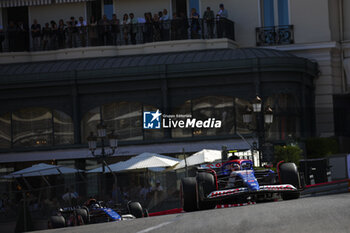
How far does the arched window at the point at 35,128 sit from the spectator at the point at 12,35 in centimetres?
426

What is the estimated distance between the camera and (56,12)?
42.4m

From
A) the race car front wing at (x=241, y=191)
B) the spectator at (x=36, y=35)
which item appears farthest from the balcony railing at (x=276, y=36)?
the race car front wing at (x=241, y=191)

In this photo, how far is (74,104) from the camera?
37188 millimetres

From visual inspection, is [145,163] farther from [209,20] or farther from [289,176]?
[289,176]

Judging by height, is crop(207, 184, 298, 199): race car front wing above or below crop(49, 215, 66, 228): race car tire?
above

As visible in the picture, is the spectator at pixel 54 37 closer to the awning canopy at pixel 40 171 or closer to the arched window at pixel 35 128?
the arched window at pixel 35 128

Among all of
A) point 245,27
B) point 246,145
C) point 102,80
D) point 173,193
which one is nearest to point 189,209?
point 173,193

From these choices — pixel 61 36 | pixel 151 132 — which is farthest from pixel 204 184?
pixel 61 36

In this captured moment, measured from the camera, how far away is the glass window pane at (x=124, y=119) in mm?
36812

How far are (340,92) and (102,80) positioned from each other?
11.8 meters

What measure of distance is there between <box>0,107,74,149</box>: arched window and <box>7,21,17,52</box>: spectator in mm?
4259

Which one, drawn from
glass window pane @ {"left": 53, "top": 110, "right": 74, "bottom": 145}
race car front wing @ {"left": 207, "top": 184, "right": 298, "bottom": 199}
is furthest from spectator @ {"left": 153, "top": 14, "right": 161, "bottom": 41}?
race car front wing @ {"left": 207, "top": 184, "right": 298, "bottom": 199}

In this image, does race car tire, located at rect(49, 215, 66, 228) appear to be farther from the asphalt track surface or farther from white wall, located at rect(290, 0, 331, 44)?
white wall, located at rect(290, 0, 331, 44)

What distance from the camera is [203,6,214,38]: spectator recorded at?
3891cm
